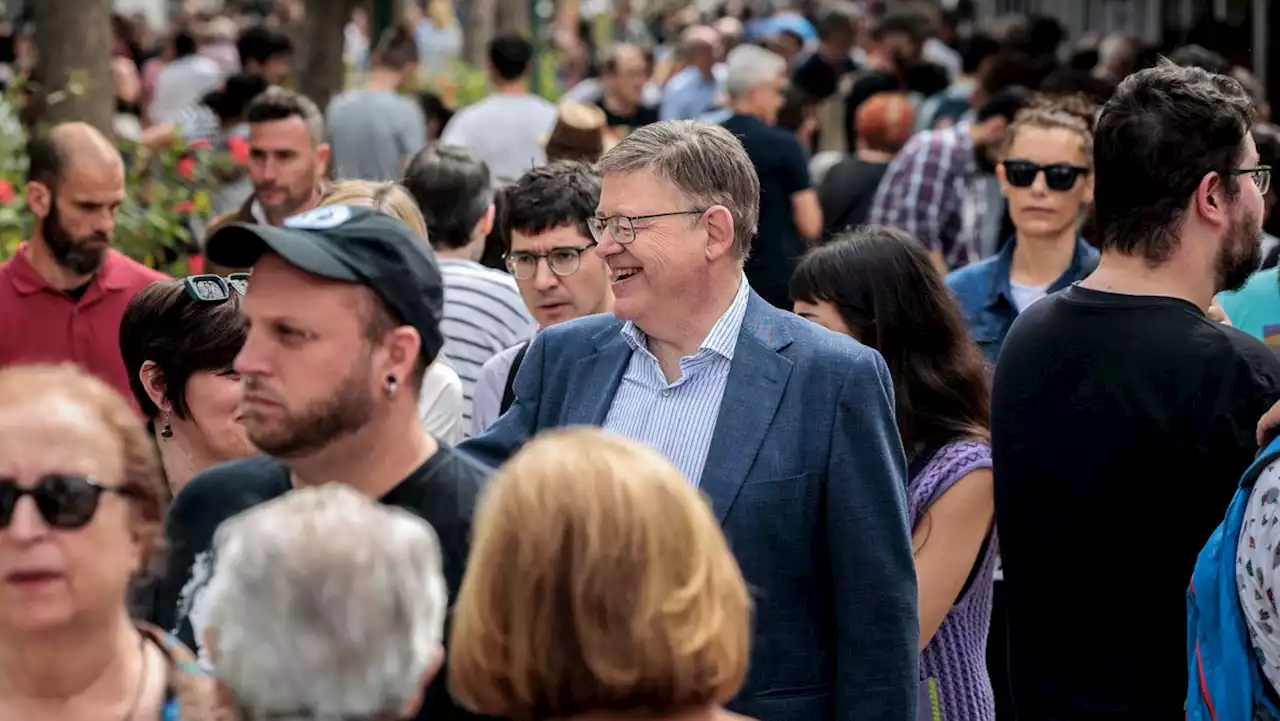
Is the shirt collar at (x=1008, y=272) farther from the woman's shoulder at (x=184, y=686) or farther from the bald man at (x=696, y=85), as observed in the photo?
the bald man at (x=696, y=85)

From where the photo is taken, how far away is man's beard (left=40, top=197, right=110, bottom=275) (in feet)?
22.6

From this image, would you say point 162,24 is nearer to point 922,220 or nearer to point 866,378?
point 922,220

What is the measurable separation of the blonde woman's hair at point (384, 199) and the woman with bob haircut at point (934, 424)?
1.34 meters

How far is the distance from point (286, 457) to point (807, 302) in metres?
2.21

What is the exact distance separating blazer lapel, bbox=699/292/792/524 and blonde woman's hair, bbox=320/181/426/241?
184 cm

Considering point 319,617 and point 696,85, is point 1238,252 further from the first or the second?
point 696,85

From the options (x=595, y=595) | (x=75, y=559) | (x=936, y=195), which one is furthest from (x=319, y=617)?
(x=936, y=195)

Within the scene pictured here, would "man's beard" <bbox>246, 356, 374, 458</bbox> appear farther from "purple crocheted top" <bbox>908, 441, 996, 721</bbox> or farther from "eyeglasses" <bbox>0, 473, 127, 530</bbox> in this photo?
"purple crocheted top" <bbox>908, 441, 996, 721</bbox>

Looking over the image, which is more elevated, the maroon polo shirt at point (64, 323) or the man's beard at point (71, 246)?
the man's beard at point (71, 246)

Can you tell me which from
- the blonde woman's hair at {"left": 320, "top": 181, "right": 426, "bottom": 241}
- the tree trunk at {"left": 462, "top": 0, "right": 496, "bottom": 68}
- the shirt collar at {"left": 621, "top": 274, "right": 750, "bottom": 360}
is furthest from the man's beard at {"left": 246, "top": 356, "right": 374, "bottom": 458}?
the tree trunk at {"left": 462, "top": 0, "right": 496, "bottom": 68}

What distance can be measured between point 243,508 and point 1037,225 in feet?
13.5

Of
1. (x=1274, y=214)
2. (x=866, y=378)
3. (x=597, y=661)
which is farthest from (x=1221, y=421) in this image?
(x=1274, y=214)

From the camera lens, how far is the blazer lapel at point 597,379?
13.6ft

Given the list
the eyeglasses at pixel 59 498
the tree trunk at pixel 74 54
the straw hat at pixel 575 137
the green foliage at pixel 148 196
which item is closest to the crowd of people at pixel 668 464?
the eyeglasses at pixel 59 498
